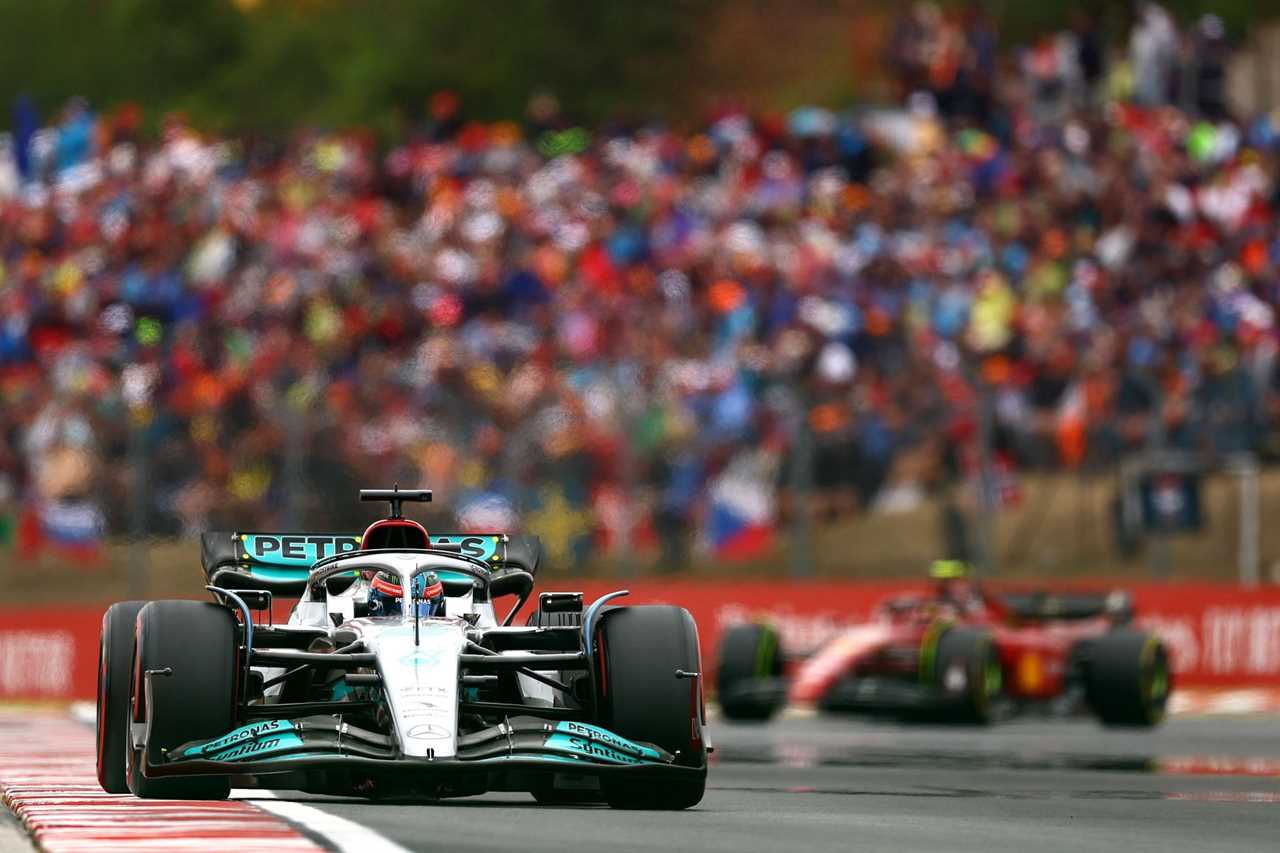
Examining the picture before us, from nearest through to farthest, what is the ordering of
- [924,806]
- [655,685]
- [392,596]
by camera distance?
[655,685] → [392,596] → [924,806]

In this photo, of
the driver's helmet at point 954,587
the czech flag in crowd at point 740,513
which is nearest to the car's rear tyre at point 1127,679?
the driver's helmet at point 954,587

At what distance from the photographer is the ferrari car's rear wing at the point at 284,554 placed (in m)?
11.6

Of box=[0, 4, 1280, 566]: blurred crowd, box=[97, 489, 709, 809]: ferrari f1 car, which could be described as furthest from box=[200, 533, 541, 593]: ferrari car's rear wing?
box=[0, 4, 1280, 566]: blurred crowd

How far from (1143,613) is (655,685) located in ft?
51.8

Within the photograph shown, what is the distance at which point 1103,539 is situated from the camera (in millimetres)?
25359

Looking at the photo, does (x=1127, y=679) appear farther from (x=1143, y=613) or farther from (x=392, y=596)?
(x=392, y=596)

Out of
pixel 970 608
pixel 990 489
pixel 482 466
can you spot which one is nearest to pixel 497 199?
pixel 482 466

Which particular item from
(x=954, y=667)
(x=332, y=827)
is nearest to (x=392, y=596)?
(x=332, y=827)

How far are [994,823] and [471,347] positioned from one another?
19.1 meters

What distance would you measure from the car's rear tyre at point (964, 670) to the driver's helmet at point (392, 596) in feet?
31.9

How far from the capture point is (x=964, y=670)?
19.7 metres

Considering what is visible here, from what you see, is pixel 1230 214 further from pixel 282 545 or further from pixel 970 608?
pixel 282 545

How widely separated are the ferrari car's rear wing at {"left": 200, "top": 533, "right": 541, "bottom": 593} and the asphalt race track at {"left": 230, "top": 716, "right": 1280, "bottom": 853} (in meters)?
1.11

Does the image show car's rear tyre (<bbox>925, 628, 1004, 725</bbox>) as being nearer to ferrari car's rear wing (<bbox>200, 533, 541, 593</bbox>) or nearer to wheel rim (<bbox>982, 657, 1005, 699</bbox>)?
wheel rim (<bbox>982, 657, 1005, 699</bbox>)
